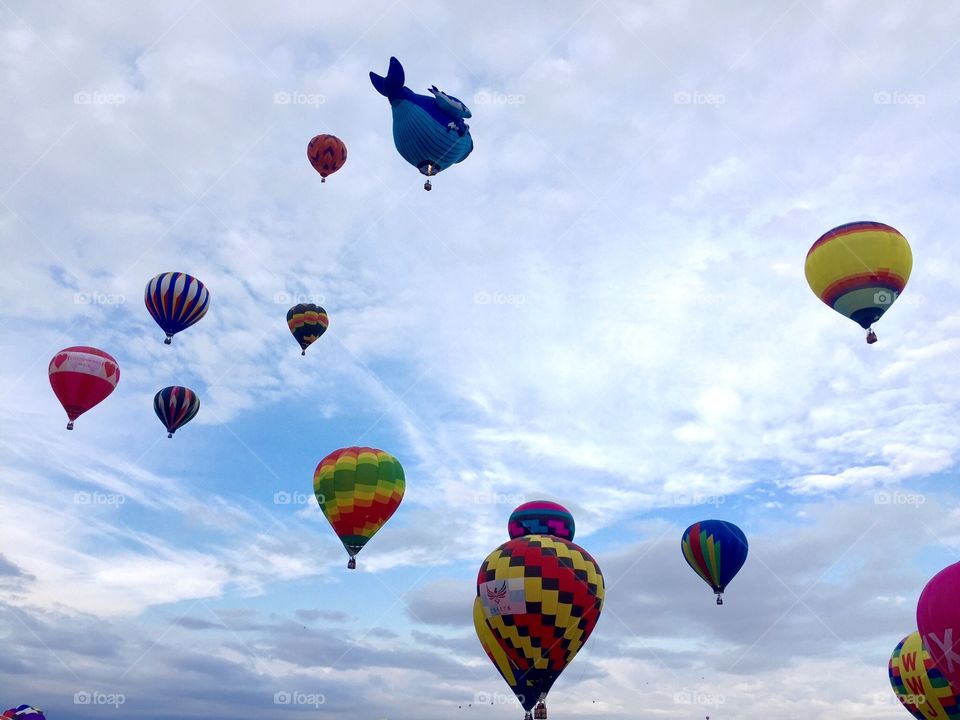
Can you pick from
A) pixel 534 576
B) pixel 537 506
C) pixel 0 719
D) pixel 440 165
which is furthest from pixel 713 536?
pixel 0 719

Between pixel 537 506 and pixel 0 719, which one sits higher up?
pixel 537 506

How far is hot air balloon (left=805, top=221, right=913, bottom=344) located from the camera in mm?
30156

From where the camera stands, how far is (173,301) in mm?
38344

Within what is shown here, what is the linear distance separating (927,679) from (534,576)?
17.9 metres

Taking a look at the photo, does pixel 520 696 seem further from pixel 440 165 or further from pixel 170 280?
pixel 170 280

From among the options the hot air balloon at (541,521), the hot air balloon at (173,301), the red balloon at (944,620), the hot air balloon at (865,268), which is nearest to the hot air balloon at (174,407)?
the hot air balloon at (173,301)

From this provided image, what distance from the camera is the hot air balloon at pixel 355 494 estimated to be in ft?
105

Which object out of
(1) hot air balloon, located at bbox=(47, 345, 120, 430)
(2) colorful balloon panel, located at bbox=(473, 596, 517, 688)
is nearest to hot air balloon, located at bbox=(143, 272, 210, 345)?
(1) hot air balloon, located at bbox=(47, 345, 120, 430)

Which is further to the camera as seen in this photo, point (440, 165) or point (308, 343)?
point (308, 343)

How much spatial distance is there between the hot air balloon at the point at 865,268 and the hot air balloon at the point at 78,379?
3393cm

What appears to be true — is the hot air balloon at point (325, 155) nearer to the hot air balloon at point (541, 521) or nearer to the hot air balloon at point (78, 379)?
the hot air balloon at point (78, 379)

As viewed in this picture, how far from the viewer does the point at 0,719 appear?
40062mm

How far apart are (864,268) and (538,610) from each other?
19000mm

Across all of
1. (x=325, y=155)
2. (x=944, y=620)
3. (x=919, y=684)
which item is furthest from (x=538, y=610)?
(x=325, y=155)
